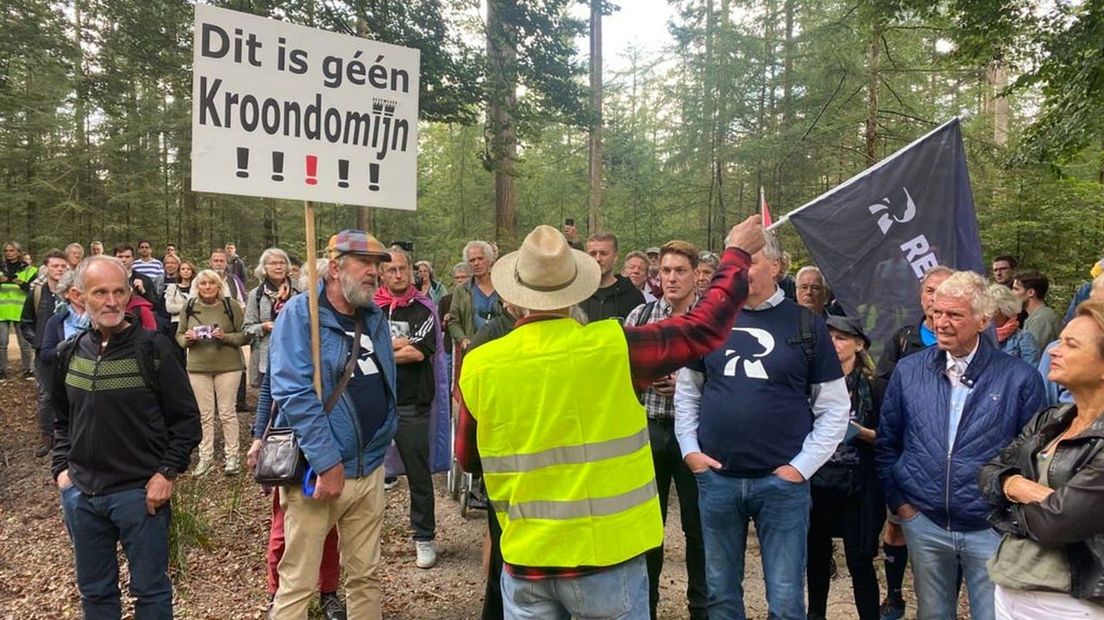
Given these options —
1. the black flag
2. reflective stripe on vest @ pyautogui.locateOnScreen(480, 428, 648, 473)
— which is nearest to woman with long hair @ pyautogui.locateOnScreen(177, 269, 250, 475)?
reflective stripe on vest @ pyautogui.locateOnScreen(480, 428, 648, 473)

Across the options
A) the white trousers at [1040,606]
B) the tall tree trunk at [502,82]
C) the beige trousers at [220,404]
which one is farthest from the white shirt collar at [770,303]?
the tall tree trunk at [502,82]

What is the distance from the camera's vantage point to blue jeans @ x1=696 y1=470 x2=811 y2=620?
10.5ft

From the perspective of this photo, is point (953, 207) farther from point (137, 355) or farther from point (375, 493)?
point (137, 355)

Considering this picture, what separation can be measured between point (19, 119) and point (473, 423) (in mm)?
22362

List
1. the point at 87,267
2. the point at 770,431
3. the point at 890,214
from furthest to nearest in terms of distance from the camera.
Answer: the point at 890,214 → the point at 770,431 → the point at 87,267

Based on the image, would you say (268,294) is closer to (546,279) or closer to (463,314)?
(463,314)

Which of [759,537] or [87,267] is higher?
[87,267]

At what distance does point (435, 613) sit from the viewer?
14.1 ft

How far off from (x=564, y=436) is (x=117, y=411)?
90.6 inches

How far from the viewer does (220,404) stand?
685 cm

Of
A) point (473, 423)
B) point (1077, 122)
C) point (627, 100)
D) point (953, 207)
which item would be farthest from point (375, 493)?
point (627, 100)

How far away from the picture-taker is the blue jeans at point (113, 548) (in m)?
3.14

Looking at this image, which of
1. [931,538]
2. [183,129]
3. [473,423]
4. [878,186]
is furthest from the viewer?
[183,129]

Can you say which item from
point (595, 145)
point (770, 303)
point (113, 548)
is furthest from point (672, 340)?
point (595, 145)
